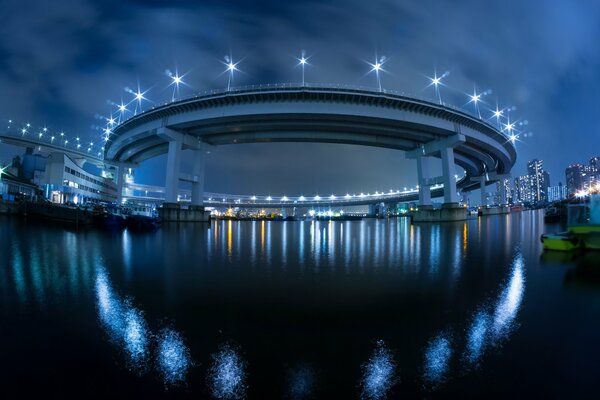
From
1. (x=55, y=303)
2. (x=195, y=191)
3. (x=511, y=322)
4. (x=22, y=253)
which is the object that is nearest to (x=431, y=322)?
(x=511, y=322)

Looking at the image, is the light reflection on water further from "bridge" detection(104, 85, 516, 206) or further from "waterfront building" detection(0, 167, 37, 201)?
"waterfront building" detection(0, 167, 37, 201)

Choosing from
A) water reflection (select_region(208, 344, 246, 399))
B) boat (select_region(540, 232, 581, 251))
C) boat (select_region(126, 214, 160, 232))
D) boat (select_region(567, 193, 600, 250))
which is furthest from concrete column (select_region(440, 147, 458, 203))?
water reflection (select_region(208, 344, 246, 399))

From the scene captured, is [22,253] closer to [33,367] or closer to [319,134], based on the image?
[33,367]

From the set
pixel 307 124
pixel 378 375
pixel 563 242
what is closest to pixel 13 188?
pixel 307 124

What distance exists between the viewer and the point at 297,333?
5422mm

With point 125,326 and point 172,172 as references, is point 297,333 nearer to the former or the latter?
point 125,326

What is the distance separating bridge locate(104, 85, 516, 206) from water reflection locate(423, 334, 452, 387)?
40.4 meters

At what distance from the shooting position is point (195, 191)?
54062 mm

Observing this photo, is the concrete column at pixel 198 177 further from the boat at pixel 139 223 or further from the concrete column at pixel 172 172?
the boat at pixel 139 223

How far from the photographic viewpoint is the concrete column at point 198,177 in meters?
53.9

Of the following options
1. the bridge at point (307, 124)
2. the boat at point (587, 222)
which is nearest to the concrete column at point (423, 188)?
the bridge at point (307, 124)

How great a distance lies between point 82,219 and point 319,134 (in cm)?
3553

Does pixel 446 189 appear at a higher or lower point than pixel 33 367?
higher

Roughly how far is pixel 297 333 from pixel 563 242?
1719 cm
